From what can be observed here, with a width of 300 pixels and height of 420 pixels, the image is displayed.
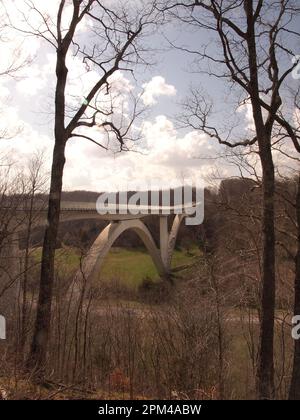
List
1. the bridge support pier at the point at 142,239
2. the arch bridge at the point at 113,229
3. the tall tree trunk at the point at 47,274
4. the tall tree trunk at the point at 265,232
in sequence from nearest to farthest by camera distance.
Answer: the tall tree trunk at the point at 47,274, the tall tree trunk at the point at 265,232, the arch bridge at the point at 113,229, the bridge support pier at the point at 142,239

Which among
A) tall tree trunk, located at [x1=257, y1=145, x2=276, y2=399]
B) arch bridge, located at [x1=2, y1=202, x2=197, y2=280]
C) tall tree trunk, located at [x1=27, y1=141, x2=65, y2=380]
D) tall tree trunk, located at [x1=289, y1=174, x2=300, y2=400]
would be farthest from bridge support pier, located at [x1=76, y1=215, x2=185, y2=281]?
tall tree trunk, located at [x1=257, y1=145, x2=276, y2=399]

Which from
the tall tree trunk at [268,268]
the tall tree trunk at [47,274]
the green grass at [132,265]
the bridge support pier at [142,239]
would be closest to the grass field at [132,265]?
the green grass at [132,265]

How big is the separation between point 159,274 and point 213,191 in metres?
34.2

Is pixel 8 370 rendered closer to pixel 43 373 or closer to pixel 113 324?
pixel 43 373

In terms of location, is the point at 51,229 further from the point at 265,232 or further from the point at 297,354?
the point at 297,354

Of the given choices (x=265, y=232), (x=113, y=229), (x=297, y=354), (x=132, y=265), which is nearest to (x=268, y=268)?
(x=265, y=232)

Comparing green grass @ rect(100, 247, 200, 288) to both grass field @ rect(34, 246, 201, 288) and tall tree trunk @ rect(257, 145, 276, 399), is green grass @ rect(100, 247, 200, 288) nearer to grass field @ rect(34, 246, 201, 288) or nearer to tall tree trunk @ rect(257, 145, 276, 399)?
grass field @ rect(34, 246, 201, 288)

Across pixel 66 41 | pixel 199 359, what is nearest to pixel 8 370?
pixel 199 359

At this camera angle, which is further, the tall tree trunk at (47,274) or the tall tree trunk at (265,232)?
the tall tree trunk at (265,232)

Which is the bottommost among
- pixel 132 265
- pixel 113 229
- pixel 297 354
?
pixel 132 265

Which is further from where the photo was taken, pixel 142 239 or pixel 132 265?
pixel 132 265

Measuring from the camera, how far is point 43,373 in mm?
6602

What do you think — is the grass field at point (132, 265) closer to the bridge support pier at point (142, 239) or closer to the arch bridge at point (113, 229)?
the bridge support pier at point (142, 239)

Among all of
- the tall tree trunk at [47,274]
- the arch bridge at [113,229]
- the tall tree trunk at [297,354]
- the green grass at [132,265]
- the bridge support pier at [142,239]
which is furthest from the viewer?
the green grass at [132,265]
